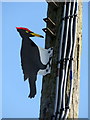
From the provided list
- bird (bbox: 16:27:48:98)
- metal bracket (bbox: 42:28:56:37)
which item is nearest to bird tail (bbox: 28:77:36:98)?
bird (bbox: 16:27:48:98)

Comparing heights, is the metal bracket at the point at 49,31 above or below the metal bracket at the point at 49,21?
below

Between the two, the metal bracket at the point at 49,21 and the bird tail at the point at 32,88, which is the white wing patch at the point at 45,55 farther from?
the metal bracket at the point at 49,21

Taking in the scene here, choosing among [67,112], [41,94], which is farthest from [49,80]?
[67,112]

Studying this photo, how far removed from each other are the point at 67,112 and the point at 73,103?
11cm

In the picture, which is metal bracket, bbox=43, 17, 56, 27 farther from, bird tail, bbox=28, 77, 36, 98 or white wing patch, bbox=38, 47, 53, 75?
bird tail, bbox=28, 77, 36, 98

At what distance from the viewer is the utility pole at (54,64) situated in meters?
3.42

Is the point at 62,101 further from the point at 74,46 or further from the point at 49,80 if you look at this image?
the point at 74,46

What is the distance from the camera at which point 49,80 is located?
139 inches

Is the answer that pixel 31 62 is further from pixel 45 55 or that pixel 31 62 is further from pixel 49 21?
pixel 49 21

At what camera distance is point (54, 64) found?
3.57 meters

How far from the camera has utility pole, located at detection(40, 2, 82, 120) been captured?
3424 mm

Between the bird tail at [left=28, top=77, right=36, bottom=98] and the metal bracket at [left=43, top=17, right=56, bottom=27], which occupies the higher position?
the metal bracket at [left=43, top=17, right=56, bottom=27]

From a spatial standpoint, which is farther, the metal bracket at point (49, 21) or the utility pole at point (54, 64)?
the metal bracket at point (49, 21)

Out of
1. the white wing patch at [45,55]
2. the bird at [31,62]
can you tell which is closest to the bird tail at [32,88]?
the bird at [31,62]
